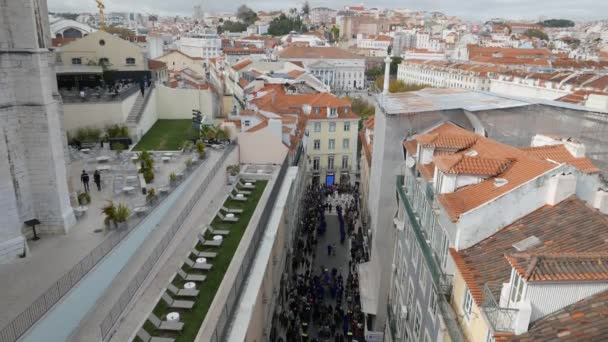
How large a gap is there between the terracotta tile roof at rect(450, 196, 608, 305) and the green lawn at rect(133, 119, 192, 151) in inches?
848

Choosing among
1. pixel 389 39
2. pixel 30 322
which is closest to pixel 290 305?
pixel 30 322

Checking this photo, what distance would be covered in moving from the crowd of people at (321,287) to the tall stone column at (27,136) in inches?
446

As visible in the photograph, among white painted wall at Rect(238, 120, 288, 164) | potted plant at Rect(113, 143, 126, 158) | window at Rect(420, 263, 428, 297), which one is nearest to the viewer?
window at Rect(420, 263, 428, 297)

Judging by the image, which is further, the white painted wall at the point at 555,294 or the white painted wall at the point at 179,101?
the white painted wall at the point at 179,101

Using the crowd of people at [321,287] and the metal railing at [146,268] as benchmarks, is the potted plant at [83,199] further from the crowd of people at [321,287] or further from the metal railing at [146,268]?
the crowd of people at [321,287]

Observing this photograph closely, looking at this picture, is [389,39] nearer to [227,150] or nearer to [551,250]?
[227,150]

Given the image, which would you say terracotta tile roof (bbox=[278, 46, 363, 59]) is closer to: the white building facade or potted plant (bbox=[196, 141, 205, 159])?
the white building facade

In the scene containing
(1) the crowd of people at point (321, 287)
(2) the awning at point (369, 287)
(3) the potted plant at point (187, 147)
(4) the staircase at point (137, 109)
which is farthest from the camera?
(4) the staircase at point (137, 109)

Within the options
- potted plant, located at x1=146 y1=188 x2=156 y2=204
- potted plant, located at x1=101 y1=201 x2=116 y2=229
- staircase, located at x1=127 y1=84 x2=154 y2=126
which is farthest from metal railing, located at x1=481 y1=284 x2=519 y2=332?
staircase, located at x1=127 y1=84 x2=154 y2=126

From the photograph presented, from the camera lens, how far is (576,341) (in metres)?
8.58

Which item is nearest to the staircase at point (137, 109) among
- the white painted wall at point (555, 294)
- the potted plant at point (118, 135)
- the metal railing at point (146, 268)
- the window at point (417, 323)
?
the potted plant at point (118, 135)

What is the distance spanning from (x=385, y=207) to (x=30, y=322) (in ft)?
52.6

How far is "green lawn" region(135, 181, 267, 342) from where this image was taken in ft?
42.4

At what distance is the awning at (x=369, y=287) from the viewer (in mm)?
22656
